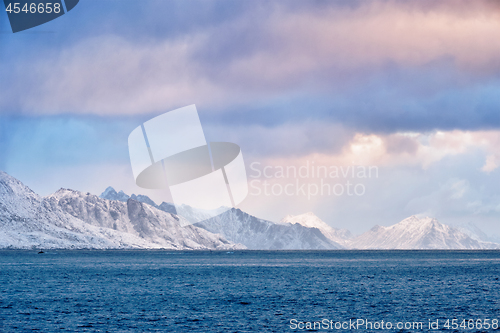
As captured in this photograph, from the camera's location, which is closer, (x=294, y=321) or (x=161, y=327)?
(x=161, y=327)

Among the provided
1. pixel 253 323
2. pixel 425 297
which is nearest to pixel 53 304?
pixel 253 323

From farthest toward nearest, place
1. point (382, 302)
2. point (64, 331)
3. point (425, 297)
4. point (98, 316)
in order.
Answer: point (425, 297)
point (382, 302)
point (98, 316)
point (64, 331)

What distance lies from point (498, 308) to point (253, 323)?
4269 centimetres

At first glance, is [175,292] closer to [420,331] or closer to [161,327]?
[161,327]

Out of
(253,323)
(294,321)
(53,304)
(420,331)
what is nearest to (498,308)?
(420,331)

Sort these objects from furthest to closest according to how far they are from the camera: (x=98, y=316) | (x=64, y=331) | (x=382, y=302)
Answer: (x=382, y=302) < (x=98, y=316) < (x=64, y=331)

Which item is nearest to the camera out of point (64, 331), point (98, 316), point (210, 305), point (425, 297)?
point (64, 331)

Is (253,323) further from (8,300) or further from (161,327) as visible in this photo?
(8,300)

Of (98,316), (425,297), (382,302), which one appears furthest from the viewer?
(425,297)

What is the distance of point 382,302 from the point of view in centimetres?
8838

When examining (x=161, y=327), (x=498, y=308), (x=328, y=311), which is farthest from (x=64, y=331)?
(x=498, y=308)

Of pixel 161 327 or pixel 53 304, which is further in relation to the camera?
pixel 53 304

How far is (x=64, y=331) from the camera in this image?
5775cm

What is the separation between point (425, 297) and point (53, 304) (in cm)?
6731
